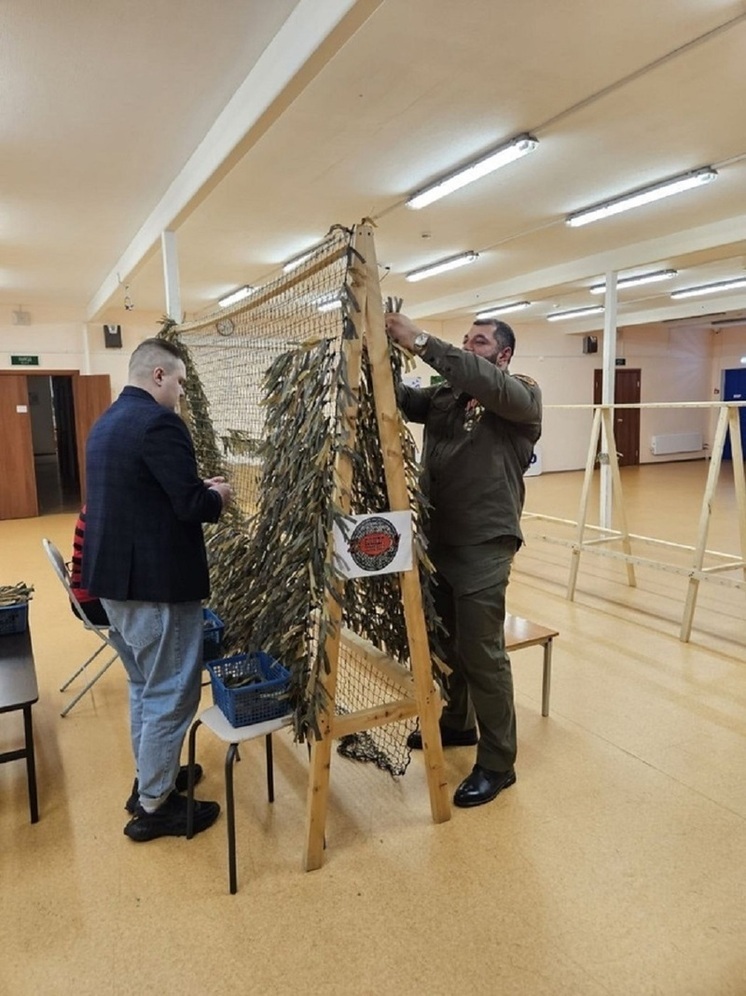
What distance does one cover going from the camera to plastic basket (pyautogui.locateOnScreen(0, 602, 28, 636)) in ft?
9.22

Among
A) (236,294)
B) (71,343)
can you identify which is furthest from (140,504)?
(71,343)

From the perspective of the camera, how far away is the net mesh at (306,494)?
1912mm

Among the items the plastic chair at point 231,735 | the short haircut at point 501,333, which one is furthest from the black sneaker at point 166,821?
the short haircut at point 501,333

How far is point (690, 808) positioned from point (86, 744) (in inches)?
98.5

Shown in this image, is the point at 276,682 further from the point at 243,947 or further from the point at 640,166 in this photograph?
the point at 640,166

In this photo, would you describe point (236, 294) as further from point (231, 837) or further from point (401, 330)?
point (231, 837)

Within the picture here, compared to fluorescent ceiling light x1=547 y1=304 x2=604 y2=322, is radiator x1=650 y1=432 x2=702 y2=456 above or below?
below

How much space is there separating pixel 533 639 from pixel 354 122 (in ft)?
10.4

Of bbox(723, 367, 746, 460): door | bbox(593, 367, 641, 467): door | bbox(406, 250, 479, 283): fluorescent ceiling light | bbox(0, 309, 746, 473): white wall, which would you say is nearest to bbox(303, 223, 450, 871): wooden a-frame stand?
bbox(406, 250, 479, 283): fluorescent ceiling light

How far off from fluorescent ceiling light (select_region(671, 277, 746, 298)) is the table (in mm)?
9559

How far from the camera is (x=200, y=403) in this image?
3.34 m

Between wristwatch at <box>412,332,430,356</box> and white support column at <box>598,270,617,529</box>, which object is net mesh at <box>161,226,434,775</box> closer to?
wristwatch at <box>412,332,430,356</box>

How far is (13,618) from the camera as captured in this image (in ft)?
9.32

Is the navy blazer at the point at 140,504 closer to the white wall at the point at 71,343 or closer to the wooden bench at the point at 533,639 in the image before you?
the wooden bench at the point at 533,639
